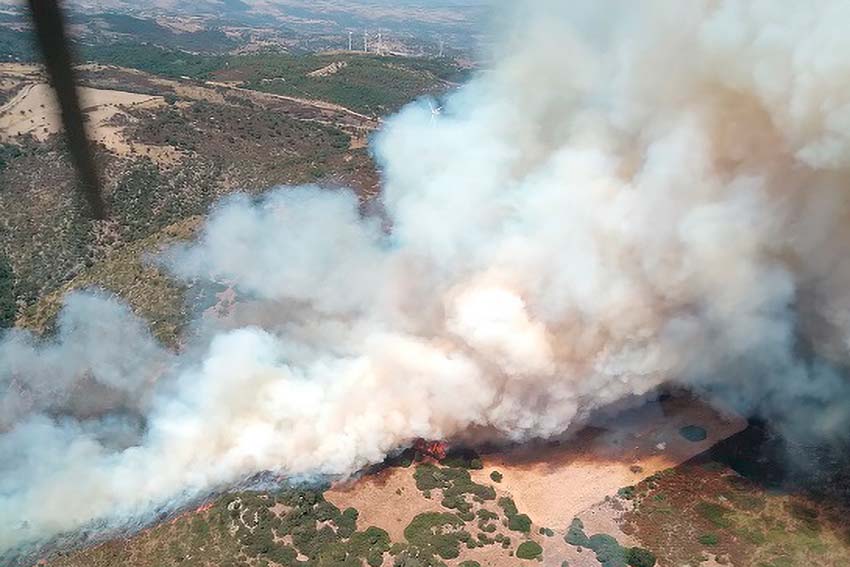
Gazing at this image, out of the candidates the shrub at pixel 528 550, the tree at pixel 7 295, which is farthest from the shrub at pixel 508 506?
the tree at pixel 7 295

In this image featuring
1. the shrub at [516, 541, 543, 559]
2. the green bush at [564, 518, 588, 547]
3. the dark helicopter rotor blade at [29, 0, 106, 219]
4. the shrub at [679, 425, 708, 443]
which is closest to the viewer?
the dark helicopter rotor blade at [29, 0, 106, 219]

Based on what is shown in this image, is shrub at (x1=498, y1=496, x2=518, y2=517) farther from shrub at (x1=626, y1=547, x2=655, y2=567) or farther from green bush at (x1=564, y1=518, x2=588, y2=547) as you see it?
shrub at (x1=626, y1=547, x2=655, y2=567)

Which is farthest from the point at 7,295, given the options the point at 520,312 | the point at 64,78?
the point at 64,78

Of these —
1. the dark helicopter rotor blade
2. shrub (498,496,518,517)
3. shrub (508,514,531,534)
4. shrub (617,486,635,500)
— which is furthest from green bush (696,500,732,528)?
the dark helicopter rotor blade

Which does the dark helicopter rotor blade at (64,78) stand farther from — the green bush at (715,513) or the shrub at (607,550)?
the green bush at (715,513)

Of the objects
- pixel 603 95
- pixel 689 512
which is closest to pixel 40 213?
pixel 603 95

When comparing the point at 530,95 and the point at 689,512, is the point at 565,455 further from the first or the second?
the point at 530,95

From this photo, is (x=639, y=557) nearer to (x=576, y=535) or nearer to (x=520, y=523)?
(x=576, y=535)
